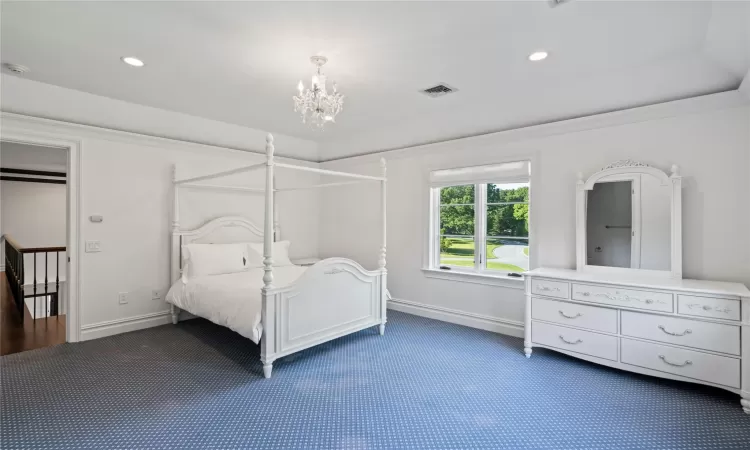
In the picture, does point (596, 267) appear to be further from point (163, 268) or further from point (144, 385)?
point (163, 268)

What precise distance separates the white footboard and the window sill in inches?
35.8

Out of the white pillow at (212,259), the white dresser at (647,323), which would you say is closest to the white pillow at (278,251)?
the white pillow at (212,259)

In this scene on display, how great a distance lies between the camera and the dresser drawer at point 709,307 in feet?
8.20

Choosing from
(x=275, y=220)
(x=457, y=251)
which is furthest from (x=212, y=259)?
(x=457, y=251)

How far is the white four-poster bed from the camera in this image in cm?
298

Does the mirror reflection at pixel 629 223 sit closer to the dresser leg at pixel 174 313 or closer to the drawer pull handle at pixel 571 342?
the drawer pull handle at pixel 571 342

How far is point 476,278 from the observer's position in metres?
4.27

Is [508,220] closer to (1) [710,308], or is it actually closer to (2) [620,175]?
(2) [620,175]

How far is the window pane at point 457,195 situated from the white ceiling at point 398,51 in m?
0.74

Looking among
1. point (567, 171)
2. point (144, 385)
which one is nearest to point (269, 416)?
point (144, 385)

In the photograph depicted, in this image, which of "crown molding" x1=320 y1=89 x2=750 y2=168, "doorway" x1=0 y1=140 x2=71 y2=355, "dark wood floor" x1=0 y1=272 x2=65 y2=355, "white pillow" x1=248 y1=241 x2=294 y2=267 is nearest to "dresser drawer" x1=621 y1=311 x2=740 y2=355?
"crown molding" x1=320 y1=89 x2=750 y2=168

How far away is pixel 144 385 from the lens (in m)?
2.78

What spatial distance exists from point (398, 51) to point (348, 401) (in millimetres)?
2589

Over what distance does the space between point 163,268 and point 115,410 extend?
222 centimetres
